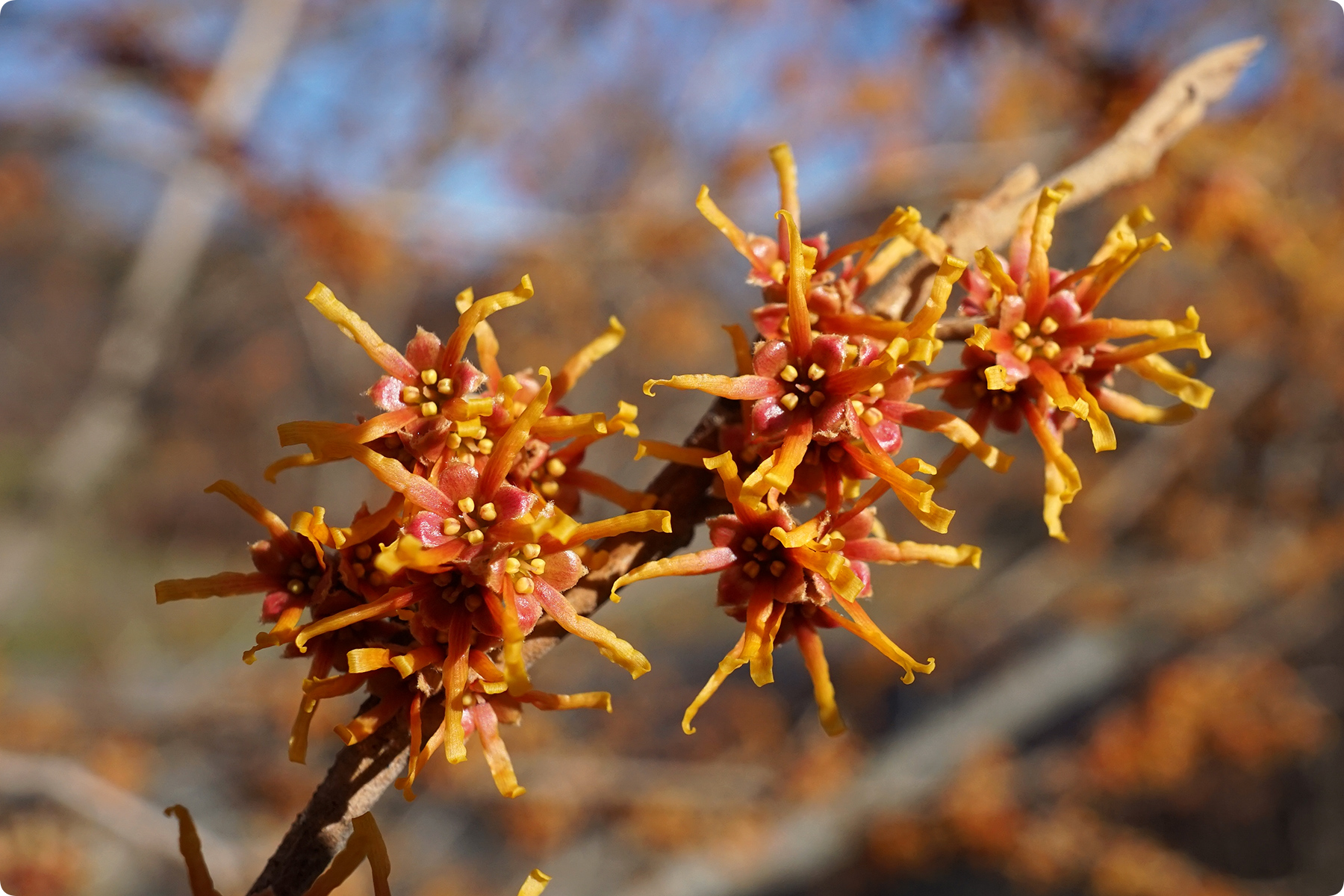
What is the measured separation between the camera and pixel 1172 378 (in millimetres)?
1094

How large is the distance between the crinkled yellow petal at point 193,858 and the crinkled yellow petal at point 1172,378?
1405 mm

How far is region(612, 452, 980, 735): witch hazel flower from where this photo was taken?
0.93 m

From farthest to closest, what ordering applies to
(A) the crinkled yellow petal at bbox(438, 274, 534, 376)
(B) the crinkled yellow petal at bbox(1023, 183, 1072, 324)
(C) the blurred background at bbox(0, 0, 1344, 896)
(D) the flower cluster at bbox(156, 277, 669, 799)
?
1. (C) the blurred background at bbox(0, 0, 1344, 896)
2. (B) the crinkled yellow petal at bbox(1023, 183, 1072, 324)
3. (A) the crinkled yellow petal at bbox(438, 274, 534, 376)
4. (D) the flower cluster at bbox(156, 277, 669, 799)

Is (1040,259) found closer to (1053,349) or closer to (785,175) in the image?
(1053,349)

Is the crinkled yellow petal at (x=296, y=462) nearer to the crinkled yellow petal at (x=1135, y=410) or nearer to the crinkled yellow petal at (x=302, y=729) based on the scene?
the crinkled yellow petal at (x=302, y=729)

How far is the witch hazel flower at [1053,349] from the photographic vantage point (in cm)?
104

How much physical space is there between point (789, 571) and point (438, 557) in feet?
1.34

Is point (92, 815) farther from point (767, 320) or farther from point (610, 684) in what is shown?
point (610, 684)

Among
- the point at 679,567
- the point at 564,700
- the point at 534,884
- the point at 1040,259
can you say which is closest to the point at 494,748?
the point at 564,700

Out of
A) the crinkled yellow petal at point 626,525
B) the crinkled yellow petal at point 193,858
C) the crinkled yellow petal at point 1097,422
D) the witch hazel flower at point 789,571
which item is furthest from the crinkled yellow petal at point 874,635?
the crinkled yellow petal at point 193,858

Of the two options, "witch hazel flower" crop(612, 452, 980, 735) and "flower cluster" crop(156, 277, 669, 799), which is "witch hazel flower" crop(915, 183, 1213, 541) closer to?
"witch hazel flower" crop(612, 452, 980, 735)

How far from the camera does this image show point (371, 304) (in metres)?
6.41

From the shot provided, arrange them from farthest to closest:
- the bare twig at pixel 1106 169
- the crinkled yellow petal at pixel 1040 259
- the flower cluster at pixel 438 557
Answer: the bare twig at pixel 1106 169 → the crinkled yellow petal at pixel 1040 259 → the flower cluster at pixel 438 557

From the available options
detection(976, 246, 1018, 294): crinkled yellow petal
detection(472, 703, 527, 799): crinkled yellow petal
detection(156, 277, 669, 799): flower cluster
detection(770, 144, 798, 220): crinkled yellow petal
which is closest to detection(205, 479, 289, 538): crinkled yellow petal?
detection(156, 277, 669, 799): flower cluster
